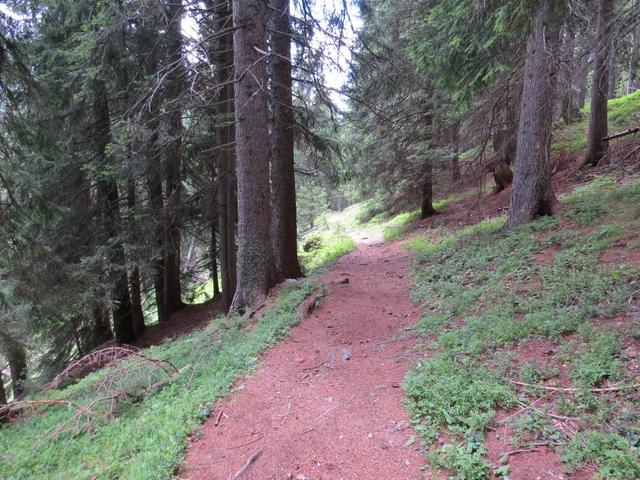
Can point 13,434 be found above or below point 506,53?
below

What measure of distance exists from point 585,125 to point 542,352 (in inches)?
589

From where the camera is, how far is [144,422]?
13.5 ft

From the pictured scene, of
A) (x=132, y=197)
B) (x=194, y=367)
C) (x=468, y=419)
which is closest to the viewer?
(x=468, y=419)

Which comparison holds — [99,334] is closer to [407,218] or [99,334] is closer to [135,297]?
[135,297]

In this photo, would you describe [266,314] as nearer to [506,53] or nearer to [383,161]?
[506,53]

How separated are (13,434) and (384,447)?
567cm

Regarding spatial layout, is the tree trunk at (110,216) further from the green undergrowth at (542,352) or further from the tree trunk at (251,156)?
the green undergrowth at (542,352)

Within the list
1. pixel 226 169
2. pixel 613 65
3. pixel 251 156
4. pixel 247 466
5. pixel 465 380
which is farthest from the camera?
pixel 226 169

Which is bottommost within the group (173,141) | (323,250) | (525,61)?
(323,250)

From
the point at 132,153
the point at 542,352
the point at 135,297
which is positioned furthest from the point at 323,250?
the point at 542,352

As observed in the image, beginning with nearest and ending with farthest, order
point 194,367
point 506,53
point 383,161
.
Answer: point 194,367
point 506,53
point 383,161

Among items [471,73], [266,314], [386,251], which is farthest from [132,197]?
[471,73]

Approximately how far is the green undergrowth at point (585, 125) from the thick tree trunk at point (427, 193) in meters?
4.25

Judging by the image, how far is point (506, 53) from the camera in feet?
25.1
